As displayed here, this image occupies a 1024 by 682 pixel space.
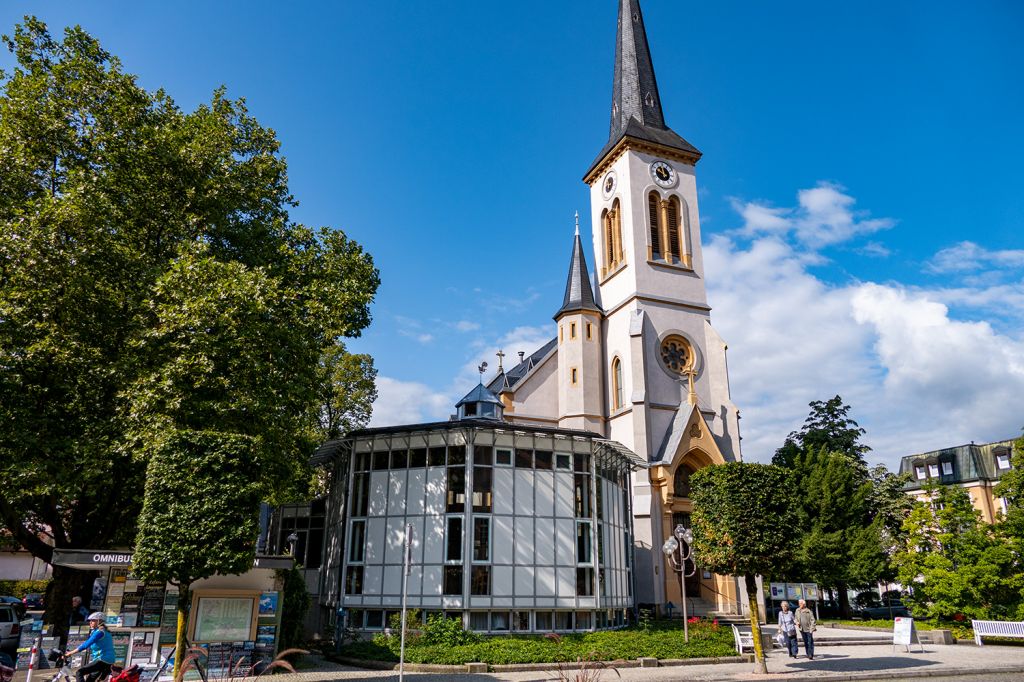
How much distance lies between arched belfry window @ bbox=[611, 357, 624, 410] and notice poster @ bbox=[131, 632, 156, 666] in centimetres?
2568

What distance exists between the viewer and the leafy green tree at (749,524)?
58.5 feet

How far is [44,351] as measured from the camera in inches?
656

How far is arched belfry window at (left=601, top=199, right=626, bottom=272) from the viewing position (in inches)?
1601

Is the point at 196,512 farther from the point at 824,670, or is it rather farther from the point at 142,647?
the point at 824,670

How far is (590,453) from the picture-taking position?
25.0 metres

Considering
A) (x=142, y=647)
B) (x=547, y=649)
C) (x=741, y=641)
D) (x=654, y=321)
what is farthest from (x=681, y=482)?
(x=142, y=647)

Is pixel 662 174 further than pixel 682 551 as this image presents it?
Yes

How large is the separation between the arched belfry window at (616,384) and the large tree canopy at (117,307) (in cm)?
1914

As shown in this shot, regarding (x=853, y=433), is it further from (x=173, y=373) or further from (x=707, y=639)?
(x=173, y=373)

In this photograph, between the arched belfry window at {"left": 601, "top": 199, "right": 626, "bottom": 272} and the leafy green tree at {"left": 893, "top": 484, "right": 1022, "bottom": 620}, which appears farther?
the arched belfry window at {"left": 601, "top": 199, "right": 626, "bottom": 272}

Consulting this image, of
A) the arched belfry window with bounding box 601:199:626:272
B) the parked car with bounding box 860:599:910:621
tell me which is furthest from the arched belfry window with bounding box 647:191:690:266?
the parked car with bounding box 860:599:910:621

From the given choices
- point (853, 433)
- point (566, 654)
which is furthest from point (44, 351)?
point (853, 433)

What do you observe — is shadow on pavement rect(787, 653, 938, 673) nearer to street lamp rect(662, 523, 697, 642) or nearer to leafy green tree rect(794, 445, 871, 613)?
street lamp rect(662, 523, 697, 642)

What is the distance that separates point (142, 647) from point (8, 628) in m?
8.40
